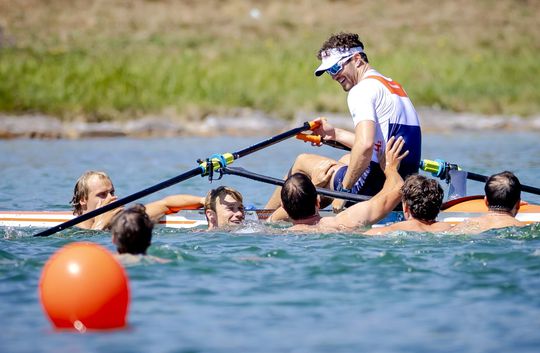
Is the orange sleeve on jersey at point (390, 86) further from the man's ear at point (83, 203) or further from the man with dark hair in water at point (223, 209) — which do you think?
the man's ear at point (83, 203)

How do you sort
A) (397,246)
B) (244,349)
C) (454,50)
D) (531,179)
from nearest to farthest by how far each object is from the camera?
(244,349)
(397,246)
(531,179)
(454,50)

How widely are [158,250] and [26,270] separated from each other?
1.00 meters

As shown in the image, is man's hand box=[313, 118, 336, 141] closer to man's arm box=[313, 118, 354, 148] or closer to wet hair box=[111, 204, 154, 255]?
man's arm box=[313, 118, 354, 148]

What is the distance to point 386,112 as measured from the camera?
911cm

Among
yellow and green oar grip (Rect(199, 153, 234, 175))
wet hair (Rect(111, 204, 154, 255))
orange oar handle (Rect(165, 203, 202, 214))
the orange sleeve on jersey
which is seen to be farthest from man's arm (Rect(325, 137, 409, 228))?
wet hair (Rect(111, 204, 154, 255))

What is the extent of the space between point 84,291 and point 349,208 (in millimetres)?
3695

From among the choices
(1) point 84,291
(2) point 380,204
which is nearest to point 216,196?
(2) point 380,204

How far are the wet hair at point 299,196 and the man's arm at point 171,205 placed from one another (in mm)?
1250

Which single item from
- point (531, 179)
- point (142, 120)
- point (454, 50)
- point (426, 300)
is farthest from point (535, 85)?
point (426, 300)

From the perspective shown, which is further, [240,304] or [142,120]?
[142,120]

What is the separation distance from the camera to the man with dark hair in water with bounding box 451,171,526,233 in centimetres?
869

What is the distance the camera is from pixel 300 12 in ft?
118

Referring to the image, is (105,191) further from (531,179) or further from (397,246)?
(531,179)

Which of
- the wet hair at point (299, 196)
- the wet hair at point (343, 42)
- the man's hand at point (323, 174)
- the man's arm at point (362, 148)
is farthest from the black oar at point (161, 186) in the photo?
the wet hair at point (299, 196)
